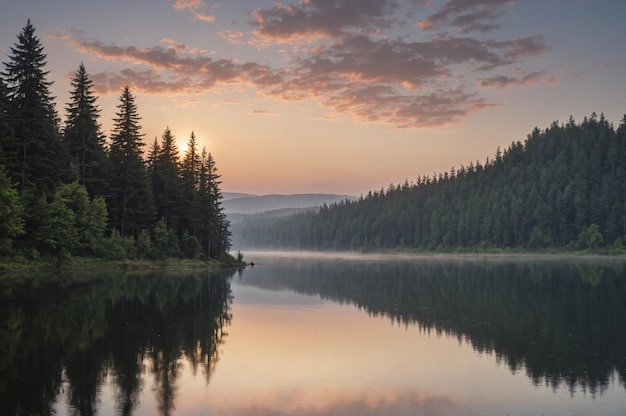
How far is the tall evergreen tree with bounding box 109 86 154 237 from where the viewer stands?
295 ft

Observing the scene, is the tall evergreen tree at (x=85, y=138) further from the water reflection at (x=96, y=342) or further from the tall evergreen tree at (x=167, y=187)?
the water reflection at (x=96, y=342)

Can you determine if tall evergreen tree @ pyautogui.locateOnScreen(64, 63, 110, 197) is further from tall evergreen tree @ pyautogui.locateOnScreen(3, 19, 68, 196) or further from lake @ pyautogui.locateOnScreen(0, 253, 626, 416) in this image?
lake @ pyautogui.locateOnScreen(0, 253, 626, 416)

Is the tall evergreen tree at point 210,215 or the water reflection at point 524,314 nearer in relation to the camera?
the water reflection at point 524,314

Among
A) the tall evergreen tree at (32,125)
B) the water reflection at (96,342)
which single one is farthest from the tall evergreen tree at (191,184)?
the water reflection at (96,342)

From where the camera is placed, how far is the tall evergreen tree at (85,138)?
8575 cm

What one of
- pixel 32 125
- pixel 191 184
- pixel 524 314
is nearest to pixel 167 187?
pixel 191 184

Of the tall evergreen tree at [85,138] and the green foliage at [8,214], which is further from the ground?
the tall evergreen tree at [85,138]

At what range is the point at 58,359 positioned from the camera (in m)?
22.4

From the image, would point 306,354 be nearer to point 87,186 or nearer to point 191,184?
point 87,186

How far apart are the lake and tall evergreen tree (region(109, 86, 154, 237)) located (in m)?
41.5

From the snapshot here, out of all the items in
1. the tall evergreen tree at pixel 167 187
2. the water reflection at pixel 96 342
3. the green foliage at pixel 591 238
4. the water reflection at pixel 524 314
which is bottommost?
the water reflection at pixel 524 314

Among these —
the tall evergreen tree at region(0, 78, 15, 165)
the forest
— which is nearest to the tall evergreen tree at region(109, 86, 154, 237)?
the forest

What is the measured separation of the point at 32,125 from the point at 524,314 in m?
63.6

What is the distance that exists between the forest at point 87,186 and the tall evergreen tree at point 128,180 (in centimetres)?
17
